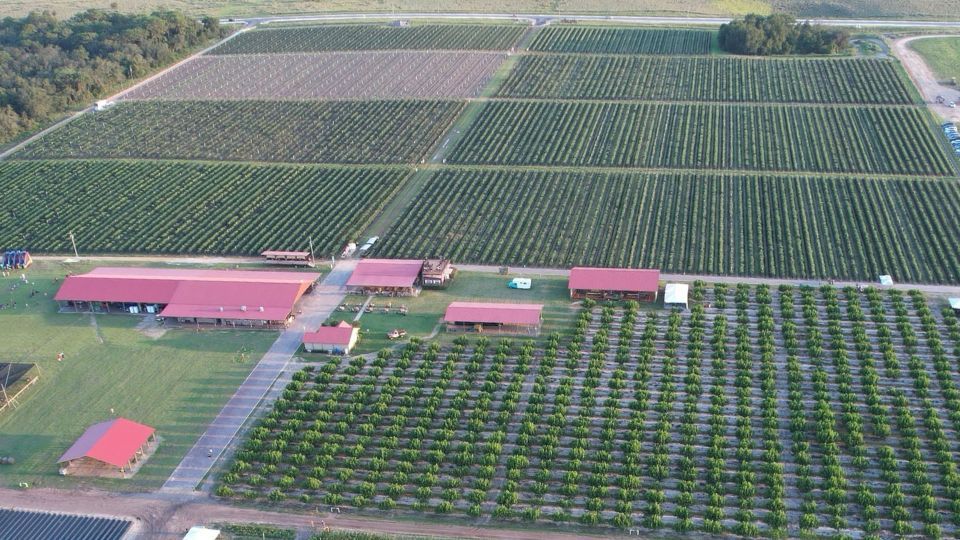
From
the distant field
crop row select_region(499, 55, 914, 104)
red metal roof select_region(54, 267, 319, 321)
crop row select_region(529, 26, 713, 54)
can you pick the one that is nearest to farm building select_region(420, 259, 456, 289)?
red metal roof select_region(54, 267, 319, 321)

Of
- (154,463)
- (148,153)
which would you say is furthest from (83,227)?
(154,463)

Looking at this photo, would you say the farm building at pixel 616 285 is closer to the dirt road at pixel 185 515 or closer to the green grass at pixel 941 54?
the dirt road at pixel 185 515

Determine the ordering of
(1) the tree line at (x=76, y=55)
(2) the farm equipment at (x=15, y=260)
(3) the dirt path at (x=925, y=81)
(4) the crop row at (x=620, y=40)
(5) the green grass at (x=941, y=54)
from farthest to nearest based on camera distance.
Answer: (4) the crop row at (x=620, y=40), (5) the green grass at (x=941, y=54), (1) the tree line at (x=76, y=55), (3) the dirt path at (x=925, y=81), (2) the farm equipment at (x=15, y=260)

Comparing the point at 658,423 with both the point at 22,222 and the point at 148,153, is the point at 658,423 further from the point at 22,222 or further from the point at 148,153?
the point at 148,153

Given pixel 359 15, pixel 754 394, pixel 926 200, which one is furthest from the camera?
pixel 359 15

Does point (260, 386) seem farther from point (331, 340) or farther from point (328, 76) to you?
point (328, 76)

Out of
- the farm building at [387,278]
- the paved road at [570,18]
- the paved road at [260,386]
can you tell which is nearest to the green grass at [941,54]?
the paved road at [570,18]
